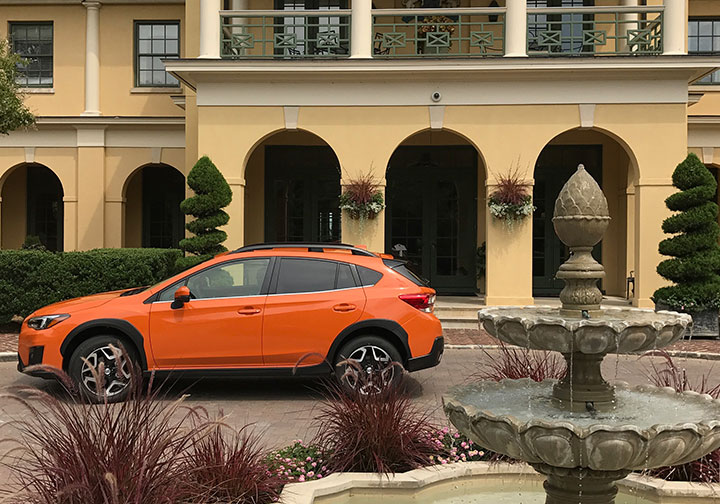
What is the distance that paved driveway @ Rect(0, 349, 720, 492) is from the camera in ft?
25.8

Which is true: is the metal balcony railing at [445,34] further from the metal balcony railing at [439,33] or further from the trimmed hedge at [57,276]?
the trimmed hedge at [57,276]

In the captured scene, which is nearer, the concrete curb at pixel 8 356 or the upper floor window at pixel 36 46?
the concrete curb at pixel 8 356

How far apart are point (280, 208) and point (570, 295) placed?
16.0m

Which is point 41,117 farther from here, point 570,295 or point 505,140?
point 570,295

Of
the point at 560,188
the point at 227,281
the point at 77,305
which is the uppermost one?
the point at 560,188

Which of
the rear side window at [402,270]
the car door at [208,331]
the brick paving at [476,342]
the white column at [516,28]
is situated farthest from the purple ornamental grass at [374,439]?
the white column at [516,28]

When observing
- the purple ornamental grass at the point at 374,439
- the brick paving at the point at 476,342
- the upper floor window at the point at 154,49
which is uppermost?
the upper floor window at the point at 154,49

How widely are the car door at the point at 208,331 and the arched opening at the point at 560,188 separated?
12325mm

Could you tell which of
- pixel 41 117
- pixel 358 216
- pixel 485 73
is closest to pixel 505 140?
pixel 485 73

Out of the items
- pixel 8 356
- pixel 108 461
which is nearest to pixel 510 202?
pixel 8 356

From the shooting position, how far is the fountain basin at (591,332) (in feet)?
13.4

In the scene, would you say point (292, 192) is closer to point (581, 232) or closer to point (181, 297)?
point (181, 297)

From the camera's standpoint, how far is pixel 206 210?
1514 cm

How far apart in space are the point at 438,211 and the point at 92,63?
10.6 metres
